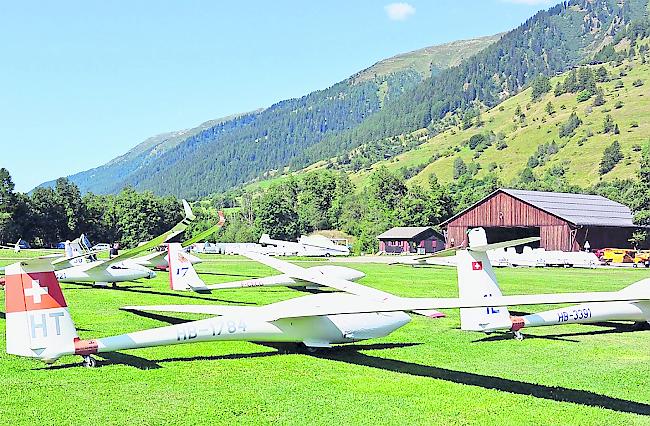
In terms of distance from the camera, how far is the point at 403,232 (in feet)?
327

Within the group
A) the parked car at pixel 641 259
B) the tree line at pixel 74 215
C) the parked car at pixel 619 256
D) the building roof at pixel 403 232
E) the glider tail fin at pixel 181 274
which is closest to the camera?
the glider tail fin at pixel 181 274

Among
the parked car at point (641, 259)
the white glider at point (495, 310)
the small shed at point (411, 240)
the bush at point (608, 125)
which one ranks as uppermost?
the bush at point (608, 125)

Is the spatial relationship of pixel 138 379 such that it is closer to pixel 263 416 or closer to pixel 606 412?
pixel 263 416

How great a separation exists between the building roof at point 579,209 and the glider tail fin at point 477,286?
55644 millimetres

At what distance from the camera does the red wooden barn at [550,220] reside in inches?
2749

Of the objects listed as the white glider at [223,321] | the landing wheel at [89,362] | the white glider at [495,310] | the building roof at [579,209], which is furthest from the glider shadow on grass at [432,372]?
the building roof at [579,209]

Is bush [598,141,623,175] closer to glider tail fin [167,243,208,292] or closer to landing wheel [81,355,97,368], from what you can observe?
glider tail fin [167,243,208,292]

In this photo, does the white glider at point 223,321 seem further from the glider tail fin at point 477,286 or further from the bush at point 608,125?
the bush at point 608,125

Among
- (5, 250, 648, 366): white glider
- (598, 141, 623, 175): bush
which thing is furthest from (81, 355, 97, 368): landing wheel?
(598, 141, 623, 175): bush

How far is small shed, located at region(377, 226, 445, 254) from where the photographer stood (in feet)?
321

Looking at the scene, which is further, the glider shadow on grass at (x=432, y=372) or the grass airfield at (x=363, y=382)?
→ the glider shadow on grass at (x=432, y=372)

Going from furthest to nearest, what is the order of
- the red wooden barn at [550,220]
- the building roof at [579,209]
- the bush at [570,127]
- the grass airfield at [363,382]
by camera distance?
the bush at [570,127] < the building roof at [579,209] < the red wooden barn at [550,220] < the grass airfield at [363,382]

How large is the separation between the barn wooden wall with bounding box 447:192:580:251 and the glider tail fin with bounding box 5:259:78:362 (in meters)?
62.9

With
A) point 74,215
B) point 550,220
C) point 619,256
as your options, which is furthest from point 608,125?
point 74,215
